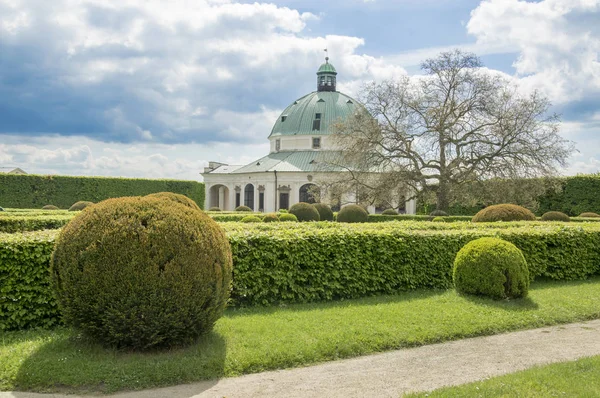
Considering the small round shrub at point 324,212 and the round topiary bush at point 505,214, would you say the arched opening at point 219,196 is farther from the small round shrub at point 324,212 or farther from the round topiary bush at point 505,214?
the round topiary bush at point 505,214

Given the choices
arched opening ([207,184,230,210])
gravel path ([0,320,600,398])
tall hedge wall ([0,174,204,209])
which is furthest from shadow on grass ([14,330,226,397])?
arched opening ([207,184,230,210])

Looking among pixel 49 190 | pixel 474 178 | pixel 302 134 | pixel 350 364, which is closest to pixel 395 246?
pixel 350 364

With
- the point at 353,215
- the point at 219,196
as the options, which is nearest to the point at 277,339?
the point at 353,215

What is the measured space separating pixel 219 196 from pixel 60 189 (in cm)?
2433

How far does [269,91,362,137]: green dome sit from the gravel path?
51.8m

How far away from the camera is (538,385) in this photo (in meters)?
5.43

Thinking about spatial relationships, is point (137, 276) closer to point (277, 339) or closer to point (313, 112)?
point (277, 339)

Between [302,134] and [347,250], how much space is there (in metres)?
50.2

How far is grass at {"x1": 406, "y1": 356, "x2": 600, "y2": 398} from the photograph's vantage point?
5.22 m

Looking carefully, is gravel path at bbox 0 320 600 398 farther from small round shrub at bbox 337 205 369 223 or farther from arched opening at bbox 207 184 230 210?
arched opening at bbox 207 184 230 210

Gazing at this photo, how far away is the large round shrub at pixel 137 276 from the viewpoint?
620cm

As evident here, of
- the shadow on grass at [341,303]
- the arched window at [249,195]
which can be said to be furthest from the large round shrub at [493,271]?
the arched window at [249,195]

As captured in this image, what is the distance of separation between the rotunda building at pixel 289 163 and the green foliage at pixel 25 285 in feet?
144

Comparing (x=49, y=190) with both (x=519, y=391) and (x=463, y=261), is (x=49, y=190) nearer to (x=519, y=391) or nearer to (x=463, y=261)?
(x=463, y=261)
